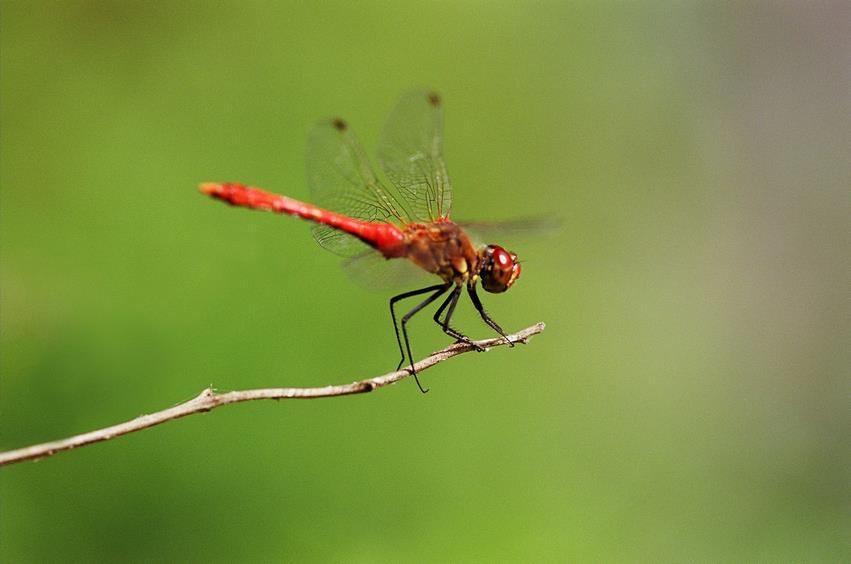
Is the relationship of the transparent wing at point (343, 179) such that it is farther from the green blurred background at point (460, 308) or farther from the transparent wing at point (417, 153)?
the green blurred background at point (460, 308)

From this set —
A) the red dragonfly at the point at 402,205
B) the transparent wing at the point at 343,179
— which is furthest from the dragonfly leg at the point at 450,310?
the transparent wing at the point at 343,179

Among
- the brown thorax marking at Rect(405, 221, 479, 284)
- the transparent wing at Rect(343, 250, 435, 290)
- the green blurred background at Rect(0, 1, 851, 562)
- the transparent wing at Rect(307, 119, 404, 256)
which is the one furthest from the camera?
the green blurred background at Rect(0, 1, 851, 562)

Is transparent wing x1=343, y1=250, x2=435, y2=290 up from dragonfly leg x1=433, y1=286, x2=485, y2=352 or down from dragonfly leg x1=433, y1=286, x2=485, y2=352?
up

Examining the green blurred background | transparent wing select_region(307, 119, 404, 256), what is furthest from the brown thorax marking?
the green blurred background

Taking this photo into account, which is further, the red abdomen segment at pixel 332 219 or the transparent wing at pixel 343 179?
the transparent wing at pixel 343 179

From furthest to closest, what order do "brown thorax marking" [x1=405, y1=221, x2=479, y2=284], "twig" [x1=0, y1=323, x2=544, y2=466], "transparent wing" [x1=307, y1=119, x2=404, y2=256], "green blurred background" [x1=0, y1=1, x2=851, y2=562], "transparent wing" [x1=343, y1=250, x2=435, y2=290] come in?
"green blurred background" [x1=0, y1=1, x2=851, y2=562]
"transparent wing" [x1=307, y1=119, x2=404, y2=256]
"brown thorax marking" [x1=405, y1=221, x2=479, y2=284]
"transparent wing" [x1=343, y1=250, x2=435, y2=290]
"twig" [x1=0, y1=323, x2=544, y2=466]

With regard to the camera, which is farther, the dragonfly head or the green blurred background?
the green blurred background

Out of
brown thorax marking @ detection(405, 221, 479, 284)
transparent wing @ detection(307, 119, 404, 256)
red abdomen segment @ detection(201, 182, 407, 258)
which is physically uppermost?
transparent wing @ detection(307, 119, 404, 256)

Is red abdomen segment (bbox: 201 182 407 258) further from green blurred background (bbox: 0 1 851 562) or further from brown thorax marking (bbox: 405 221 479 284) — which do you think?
green blurred background (bbox: 0 1 851 562)
